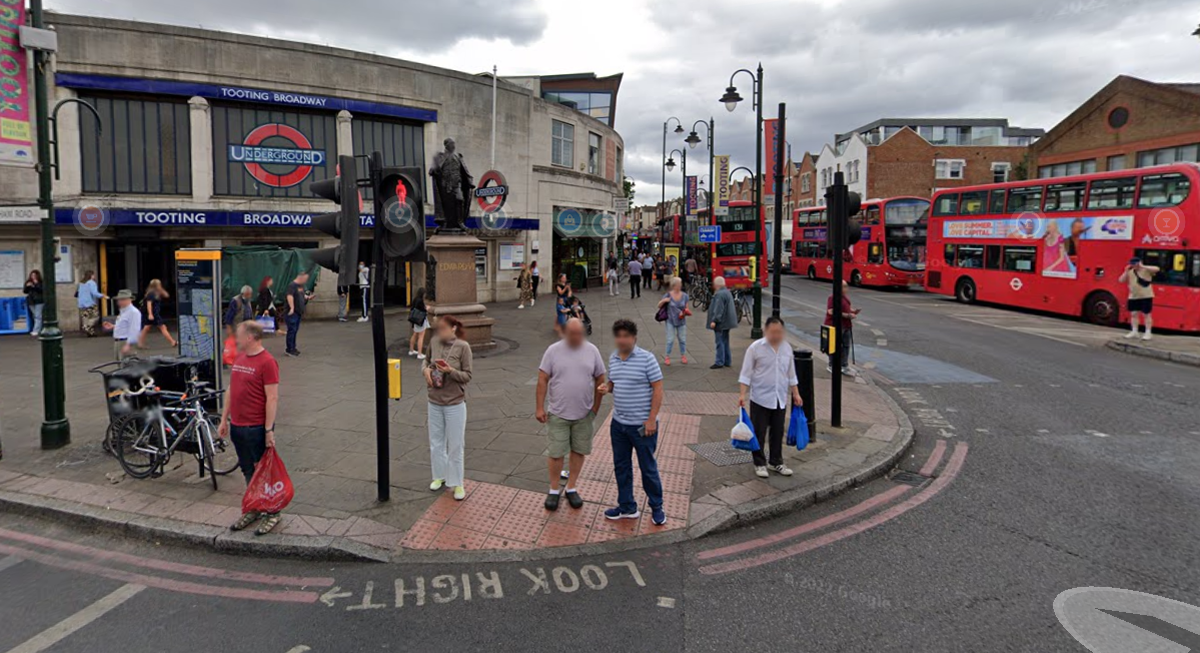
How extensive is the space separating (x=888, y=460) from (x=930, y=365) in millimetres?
6601

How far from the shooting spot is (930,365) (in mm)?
12477

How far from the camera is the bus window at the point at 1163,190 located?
617 inches

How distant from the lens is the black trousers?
620cm

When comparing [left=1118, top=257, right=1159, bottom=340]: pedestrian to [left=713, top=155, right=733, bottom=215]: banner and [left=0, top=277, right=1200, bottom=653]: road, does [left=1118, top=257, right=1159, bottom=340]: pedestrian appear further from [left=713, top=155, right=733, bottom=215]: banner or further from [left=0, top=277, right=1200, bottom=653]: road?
[left=713, top=155, right=733, bottom=215]: banner

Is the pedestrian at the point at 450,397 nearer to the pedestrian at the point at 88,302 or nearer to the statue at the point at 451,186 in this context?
the statue at the point at 451,186

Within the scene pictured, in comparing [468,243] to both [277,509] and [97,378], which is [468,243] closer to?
[97,378]

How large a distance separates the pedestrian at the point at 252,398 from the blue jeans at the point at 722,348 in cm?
804

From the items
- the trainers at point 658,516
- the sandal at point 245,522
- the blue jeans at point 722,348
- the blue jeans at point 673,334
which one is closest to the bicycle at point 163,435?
the sandal at point 245,522

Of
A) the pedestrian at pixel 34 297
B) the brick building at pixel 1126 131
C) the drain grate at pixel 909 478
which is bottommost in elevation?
the drain grate at pixel 909 478

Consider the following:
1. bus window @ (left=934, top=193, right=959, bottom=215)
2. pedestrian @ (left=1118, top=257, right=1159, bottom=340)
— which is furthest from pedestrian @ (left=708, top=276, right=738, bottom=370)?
bus window @ (left=934, top=193, right=959, bottom=215)

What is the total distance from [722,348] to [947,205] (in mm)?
16908

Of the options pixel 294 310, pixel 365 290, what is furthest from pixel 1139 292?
pixel 365 290

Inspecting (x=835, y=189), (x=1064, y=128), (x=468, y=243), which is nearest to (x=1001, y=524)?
(x=835, y=189)

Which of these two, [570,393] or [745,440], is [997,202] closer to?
[745,440]
